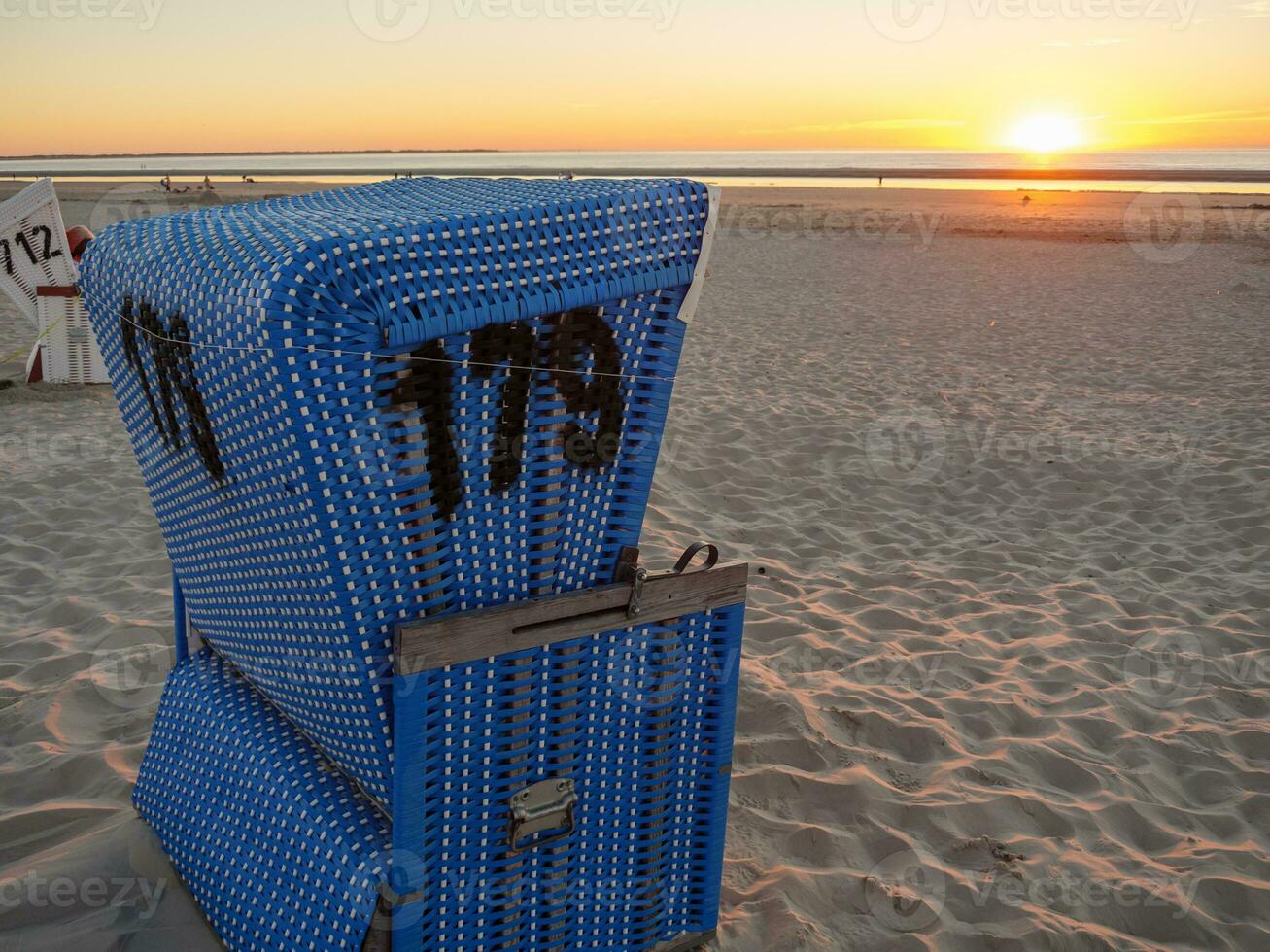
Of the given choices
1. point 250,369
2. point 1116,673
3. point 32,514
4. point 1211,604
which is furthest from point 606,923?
point 32,514

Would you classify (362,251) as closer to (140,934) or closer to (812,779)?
(140,934)

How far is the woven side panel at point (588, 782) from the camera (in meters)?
1.65

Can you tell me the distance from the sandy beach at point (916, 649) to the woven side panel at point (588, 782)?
37 centimetres

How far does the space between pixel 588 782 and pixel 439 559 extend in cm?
59

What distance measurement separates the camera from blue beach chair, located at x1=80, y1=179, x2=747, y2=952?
1434 millimetres

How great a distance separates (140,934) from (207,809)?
31 centimetres

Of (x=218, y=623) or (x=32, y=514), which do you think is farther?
(x=32, y=514)

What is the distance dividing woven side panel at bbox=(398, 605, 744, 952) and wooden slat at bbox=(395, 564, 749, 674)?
32 millimetres

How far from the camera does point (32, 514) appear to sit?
455 cm

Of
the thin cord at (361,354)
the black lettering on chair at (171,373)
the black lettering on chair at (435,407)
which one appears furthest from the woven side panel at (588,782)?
the black lettering on chair at (171,373)

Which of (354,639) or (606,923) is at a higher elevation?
(354,639)

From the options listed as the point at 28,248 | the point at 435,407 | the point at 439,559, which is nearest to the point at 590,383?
the point at 435,407

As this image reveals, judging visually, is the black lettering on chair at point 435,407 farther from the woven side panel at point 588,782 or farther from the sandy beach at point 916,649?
the sandy beach at point 916,649

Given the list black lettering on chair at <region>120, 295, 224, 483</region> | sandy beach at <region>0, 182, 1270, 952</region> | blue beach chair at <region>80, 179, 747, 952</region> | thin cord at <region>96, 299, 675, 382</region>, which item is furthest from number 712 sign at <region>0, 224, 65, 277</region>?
thin cord at <region>96, 299, 675, 382</region>
